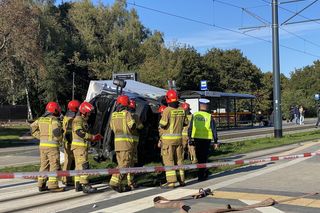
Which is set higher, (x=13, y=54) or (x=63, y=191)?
(x=13, y=54)

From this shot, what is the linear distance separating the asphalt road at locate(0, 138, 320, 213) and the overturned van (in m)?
1.50

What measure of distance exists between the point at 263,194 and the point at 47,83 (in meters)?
43.8

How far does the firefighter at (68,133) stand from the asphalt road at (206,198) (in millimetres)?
758

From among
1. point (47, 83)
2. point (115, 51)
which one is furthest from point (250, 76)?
point (47, 83)

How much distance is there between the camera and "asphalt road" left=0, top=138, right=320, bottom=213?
300 inches

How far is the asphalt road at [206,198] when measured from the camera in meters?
7.62

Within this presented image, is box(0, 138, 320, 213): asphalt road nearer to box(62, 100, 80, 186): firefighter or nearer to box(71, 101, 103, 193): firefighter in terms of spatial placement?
box(71, 101, 103, 193): firefighter

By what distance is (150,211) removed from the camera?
288 inches

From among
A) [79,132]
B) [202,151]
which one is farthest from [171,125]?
[79,132]

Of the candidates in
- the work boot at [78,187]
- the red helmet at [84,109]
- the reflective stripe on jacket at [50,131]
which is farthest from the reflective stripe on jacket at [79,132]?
the work boot at [78,187]

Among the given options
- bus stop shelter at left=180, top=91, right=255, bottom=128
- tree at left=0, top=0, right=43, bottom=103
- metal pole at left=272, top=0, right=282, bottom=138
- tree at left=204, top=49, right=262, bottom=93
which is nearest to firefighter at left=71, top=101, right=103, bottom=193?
metal pole at left=272, top=0, right=282, bottom=138

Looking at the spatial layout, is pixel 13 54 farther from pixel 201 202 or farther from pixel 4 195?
pixel 201 202

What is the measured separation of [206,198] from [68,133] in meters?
3.46

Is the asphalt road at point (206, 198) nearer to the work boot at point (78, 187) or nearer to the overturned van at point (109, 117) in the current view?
the work boot at point (78, 187)
